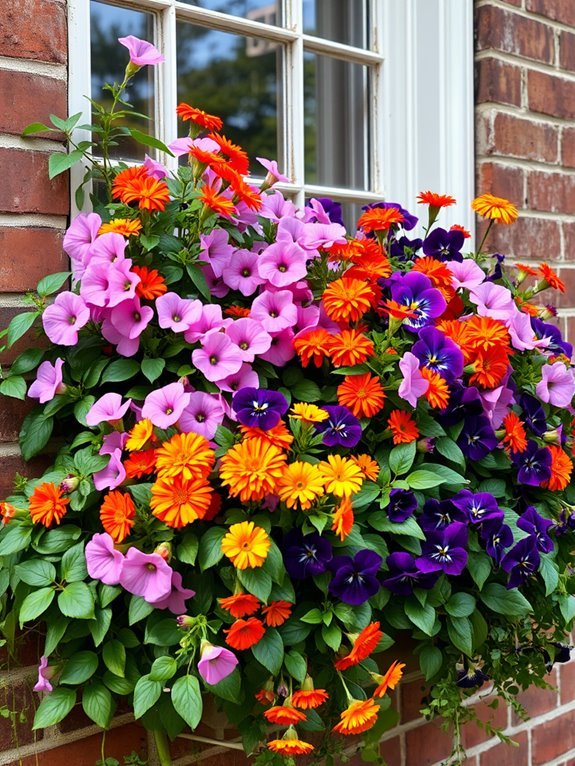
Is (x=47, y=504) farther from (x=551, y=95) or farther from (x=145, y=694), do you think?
(x=551, y=95)

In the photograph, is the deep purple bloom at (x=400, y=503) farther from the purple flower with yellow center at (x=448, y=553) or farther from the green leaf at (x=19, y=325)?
the green leaf at (x=19, y=325)

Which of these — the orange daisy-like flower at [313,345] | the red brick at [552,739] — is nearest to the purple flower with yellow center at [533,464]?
the orange daisy-like flower at [313,345]

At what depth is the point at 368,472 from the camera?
1183 mm

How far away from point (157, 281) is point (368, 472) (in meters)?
0.37

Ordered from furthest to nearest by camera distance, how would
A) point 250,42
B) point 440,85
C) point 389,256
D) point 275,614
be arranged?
point 440,85 < point 250,42 < point 389,256 < point 275,614

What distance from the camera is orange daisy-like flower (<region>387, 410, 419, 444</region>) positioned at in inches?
47.8

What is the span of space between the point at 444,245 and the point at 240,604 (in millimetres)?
691

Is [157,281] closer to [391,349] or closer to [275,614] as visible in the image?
[391,349]

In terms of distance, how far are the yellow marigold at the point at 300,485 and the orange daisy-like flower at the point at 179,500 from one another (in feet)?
0.29

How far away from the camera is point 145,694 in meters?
1.06

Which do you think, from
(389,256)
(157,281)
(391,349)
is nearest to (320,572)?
(391,349)

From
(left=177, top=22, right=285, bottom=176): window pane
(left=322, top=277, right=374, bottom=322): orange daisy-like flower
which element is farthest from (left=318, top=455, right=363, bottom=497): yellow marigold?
(left=177, top=22, right=285, bottom=176): window pane

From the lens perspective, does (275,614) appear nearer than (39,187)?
Yes

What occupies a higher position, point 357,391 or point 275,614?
point 357,391
